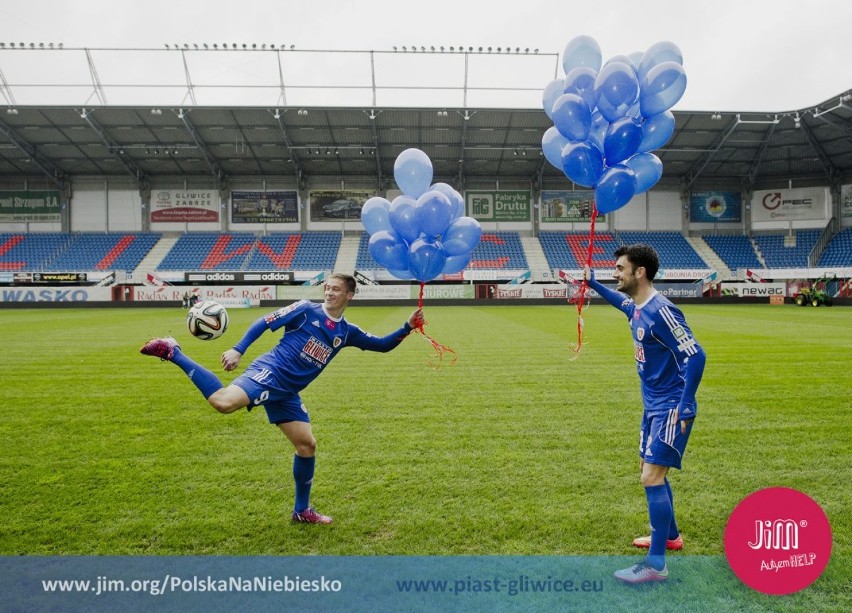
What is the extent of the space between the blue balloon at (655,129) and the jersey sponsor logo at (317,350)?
3065mm

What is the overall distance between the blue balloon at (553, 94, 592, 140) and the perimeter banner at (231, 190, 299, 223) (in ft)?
125

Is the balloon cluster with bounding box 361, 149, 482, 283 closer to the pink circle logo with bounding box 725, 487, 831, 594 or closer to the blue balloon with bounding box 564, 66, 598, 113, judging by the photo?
the blue balloon with bounding box 564, 66, 598, 113

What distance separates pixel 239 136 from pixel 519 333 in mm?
26277

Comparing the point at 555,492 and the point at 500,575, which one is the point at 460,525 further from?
the point at 555,492

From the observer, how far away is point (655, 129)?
441cm

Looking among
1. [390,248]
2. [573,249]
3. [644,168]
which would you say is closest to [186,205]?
[573,249]

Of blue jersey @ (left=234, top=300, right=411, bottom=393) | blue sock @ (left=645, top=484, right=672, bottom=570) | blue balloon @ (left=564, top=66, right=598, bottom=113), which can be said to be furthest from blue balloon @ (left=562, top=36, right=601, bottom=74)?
blue sock @ (left=645, top=484, right=672, bottom=570)

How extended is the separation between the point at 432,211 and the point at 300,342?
156cm

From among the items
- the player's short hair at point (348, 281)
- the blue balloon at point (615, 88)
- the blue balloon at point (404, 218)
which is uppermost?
the blue balloon at point (615, 88)

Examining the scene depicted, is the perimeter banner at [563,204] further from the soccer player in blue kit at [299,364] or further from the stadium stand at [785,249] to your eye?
the soccer player in blue kit at [299,364]

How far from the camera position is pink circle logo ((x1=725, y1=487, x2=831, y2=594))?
2879 mm

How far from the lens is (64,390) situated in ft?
27.1

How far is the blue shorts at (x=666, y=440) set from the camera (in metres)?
3.11

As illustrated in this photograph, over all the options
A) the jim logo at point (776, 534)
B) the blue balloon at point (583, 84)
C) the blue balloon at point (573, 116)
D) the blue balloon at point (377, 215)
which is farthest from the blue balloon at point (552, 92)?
the jim logo at point (776, 534)
